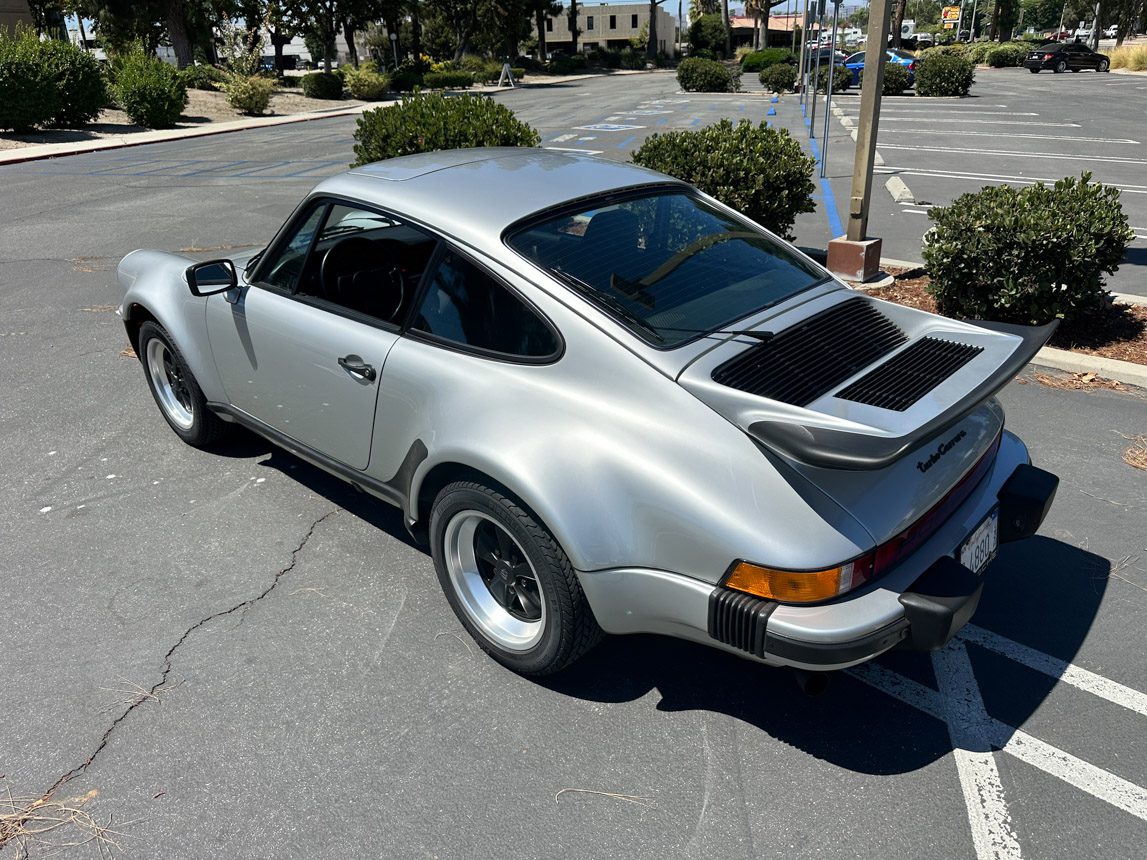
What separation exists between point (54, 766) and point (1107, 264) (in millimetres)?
6461

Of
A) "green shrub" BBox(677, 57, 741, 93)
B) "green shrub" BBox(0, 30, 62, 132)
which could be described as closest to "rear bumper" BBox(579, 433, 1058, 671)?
"green shrub" BBox(0, 30, 62, 132)

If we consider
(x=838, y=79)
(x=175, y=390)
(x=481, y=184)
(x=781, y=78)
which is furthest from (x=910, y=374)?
(x=838, y=79)

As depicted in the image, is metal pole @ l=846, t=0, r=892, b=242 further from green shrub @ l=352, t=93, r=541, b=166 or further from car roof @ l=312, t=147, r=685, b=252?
car roof @ l=312, t=147, r=685, b=252

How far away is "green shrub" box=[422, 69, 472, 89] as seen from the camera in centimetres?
4309

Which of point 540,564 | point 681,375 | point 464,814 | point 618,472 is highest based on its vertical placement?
point 681,375

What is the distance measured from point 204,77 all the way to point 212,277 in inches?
1462

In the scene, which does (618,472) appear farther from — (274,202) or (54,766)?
(274,202)

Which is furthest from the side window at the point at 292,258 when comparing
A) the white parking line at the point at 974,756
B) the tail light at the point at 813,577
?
the white parking line at the point at 974,756

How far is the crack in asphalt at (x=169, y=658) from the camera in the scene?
8.98 ft

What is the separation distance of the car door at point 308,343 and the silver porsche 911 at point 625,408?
1 cm

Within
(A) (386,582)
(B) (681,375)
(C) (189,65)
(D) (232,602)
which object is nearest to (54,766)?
(D) (232,602)

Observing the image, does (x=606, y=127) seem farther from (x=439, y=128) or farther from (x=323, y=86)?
(x=323, y=86)

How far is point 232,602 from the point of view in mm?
3584

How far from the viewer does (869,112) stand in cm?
723
